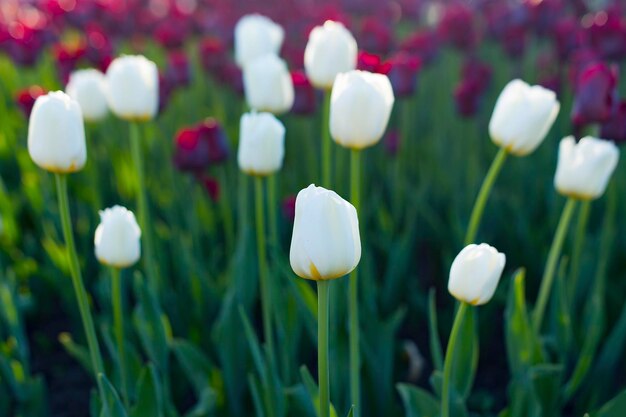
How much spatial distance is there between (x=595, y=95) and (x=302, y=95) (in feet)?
3.05

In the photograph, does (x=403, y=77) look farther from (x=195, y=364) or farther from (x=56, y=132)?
(x=56, y=132)

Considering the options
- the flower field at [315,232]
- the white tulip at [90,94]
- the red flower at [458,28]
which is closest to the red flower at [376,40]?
the flower field at [315,232]

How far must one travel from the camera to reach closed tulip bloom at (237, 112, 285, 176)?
1610 mm

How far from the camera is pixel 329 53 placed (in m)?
1.79

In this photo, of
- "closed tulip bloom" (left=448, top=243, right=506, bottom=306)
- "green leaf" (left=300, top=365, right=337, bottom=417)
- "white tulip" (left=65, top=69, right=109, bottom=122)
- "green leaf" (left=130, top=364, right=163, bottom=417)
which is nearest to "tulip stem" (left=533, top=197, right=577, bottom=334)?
"closed tulip bloom" (left=448, top=243, right=506, bottom=306)

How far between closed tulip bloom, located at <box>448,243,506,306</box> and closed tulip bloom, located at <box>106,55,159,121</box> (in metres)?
1.02

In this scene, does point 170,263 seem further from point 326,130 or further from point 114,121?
point 114,121

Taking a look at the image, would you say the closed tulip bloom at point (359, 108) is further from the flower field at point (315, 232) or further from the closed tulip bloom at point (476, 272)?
the closed tulip bloom at point (476, 272)

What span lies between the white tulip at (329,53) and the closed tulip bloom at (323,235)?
2.56 feet

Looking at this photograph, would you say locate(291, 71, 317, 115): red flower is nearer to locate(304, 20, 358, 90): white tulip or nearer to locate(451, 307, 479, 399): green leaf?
locate(304, 20, 358, 90): white tulip

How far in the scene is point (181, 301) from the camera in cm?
218

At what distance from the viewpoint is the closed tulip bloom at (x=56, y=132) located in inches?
53.7

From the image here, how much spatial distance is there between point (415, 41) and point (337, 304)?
5.49 feet

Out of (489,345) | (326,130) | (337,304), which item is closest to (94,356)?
(337,304)
